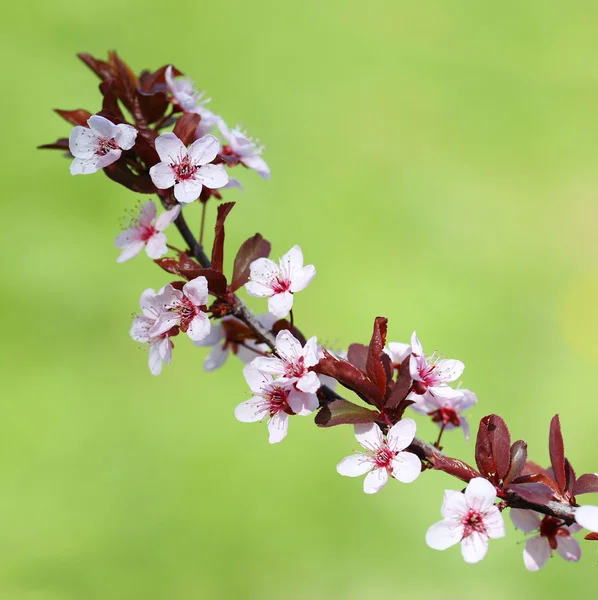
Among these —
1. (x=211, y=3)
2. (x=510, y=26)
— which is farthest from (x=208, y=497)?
(x=510, y=26)

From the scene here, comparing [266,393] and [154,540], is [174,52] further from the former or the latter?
[266,393]

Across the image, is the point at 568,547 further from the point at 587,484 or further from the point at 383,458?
the point at 383,458

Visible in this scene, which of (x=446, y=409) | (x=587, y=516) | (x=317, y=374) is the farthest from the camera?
(x=446, y=409)

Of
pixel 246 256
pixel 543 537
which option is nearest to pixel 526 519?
pixel 543 537

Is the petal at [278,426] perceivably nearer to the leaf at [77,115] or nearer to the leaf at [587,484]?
the leaf at [587,484]

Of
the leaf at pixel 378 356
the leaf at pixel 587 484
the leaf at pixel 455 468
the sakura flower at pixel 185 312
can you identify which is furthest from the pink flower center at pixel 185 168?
the leaf at pixel 587 484

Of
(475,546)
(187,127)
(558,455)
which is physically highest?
(187,127)

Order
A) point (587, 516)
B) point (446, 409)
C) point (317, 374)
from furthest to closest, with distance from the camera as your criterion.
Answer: point (446, 409) < point (317, 374) < point (587, 516)
